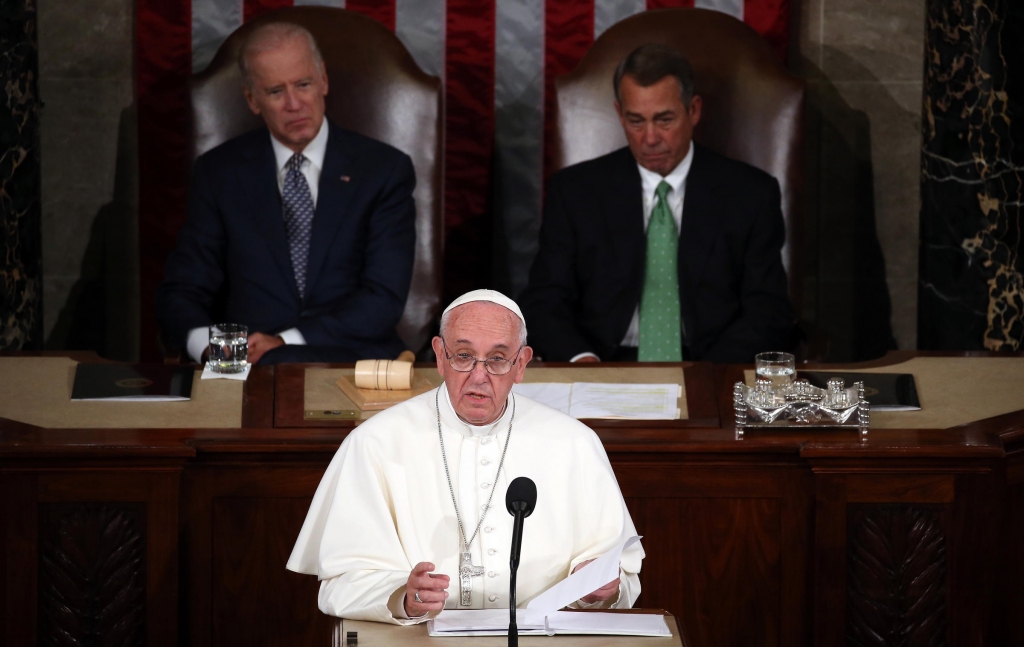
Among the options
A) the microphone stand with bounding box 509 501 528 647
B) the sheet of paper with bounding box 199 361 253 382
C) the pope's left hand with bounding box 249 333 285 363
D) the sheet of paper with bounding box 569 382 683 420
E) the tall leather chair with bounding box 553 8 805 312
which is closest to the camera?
the microphone stand with bounding box 509 501 528 647

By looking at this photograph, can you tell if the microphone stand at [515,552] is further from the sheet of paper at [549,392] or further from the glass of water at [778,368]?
the glass of water at [778,368]

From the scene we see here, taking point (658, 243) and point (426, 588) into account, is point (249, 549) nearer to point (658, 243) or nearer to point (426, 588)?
point (426, 588)

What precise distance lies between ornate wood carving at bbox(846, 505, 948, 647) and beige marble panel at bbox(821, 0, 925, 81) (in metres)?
2.97

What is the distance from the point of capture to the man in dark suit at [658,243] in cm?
517

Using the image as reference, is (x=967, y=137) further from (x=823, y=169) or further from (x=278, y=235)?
(x=278, y=235)

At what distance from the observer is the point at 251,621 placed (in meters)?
3.68

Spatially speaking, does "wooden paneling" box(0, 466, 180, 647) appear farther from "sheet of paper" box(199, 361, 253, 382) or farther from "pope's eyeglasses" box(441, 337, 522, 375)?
"pope's eyeglasses" box(441, 337, 522, 375)

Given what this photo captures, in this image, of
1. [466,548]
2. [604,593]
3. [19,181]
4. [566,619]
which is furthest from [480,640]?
[19,181]

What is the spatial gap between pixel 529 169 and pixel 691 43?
3.13 ft

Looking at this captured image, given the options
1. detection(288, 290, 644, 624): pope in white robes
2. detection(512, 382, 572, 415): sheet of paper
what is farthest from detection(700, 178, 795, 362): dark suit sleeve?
detection(288, 290, 644, 624): pope in white robes

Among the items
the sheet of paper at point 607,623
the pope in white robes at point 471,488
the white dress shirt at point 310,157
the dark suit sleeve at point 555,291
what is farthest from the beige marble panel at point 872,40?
the sheet of paper at point 607,623

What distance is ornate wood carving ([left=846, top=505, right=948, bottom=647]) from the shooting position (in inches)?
141

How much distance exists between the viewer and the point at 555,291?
5180 millimetres

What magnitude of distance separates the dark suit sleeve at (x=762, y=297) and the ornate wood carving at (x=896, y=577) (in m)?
1.43
